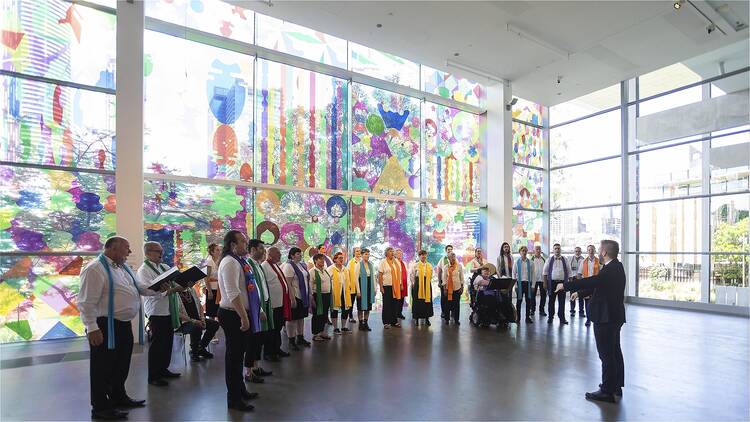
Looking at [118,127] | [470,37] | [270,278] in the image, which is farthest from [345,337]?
[470,37]

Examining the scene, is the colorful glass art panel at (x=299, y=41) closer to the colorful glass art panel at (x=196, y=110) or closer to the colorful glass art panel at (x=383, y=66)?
the colorful glass art panel at (x=383, y=66)

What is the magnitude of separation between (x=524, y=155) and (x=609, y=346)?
1024 cm

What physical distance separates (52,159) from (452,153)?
865cm

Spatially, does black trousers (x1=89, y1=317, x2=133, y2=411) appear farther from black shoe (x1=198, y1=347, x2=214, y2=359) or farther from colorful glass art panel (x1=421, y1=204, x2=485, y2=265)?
colorful glass art panel (x1=421, y1=204, x2=485, y2=265)

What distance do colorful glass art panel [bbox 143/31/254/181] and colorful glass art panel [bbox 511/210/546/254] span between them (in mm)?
8406

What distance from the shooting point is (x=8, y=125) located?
5.98m

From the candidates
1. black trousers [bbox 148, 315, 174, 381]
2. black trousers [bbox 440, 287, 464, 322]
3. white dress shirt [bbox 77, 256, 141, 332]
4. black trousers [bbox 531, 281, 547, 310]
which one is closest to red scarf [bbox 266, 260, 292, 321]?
black trousers [bbox 148, 315, 174, 381]

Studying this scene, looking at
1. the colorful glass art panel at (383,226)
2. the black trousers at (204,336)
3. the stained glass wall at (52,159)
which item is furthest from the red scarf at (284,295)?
the colorful glass art panel at (383,226)

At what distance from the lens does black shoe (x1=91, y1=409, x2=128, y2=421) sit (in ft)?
11.2

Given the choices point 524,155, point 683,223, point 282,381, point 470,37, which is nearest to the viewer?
point 282,381

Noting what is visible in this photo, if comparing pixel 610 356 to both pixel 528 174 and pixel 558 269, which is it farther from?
pixel 528 174

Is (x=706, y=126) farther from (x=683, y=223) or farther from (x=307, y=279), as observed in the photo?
(x=307, y=279)

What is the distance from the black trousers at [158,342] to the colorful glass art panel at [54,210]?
3.05m

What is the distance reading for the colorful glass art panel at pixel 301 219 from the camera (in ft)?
27.1
